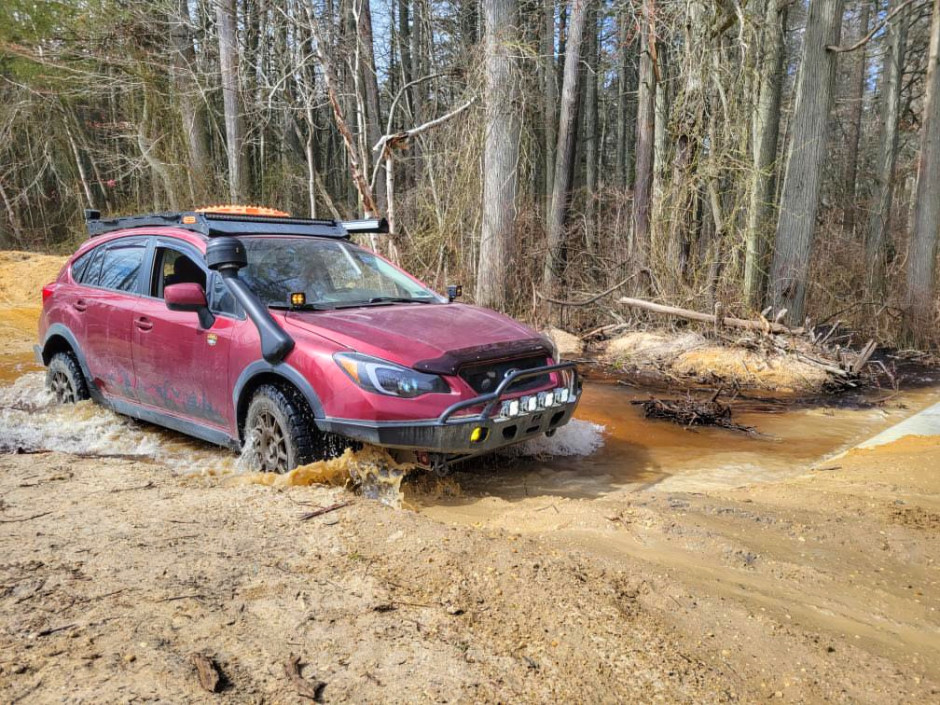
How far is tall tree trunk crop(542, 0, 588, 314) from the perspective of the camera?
13.4 m

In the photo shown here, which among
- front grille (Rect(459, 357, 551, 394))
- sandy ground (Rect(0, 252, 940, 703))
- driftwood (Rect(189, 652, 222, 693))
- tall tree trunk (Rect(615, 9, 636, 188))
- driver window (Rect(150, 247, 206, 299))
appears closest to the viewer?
driftwood (Rect(189, 652, 222, 693))

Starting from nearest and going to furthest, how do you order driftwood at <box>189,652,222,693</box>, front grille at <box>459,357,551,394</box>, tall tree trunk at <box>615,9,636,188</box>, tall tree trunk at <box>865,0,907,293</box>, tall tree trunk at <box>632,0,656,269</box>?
driftwood at <box>189,652,222,693</box> → front grille at <box>459,357,551,394</box> → tall tree trunk at <box>632,0,656,269</box> → tall tree trunk at <box>865,0,907,293</box> → tall tree trunk at <box>615,9,636,188</box>

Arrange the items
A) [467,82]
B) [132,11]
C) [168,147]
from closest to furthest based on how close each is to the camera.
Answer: [467,82] → [132,11] → [168,147]

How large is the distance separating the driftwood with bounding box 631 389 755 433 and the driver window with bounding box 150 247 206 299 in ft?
16.3

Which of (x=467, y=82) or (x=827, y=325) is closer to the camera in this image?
(x=467, y=82)

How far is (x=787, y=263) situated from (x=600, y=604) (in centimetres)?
1000

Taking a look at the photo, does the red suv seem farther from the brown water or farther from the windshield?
the brown water

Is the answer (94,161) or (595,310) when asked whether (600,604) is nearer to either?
(595,310)

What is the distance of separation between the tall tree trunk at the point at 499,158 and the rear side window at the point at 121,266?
7451mm

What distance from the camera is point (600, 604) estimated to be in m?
2.68

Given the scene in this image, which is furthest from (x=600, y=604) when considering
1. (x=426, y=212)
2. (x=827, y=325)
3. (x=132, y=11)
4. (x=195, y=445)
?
(x=132, y=11)

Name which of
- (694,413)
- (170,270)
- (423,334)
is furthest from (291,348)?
(694,413)

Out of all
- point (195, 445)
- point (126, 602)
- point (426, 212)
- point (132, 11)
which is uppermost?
point (132, 11)

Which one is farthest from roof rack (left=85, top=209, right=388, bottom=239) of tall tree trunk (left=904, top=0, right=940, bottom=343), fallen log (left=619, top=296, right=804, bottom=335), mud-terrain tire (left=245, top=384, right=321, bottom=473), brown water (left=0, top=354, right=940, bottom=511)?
tall tree trunk (left=904, top=0, right=940, bottom=343)
